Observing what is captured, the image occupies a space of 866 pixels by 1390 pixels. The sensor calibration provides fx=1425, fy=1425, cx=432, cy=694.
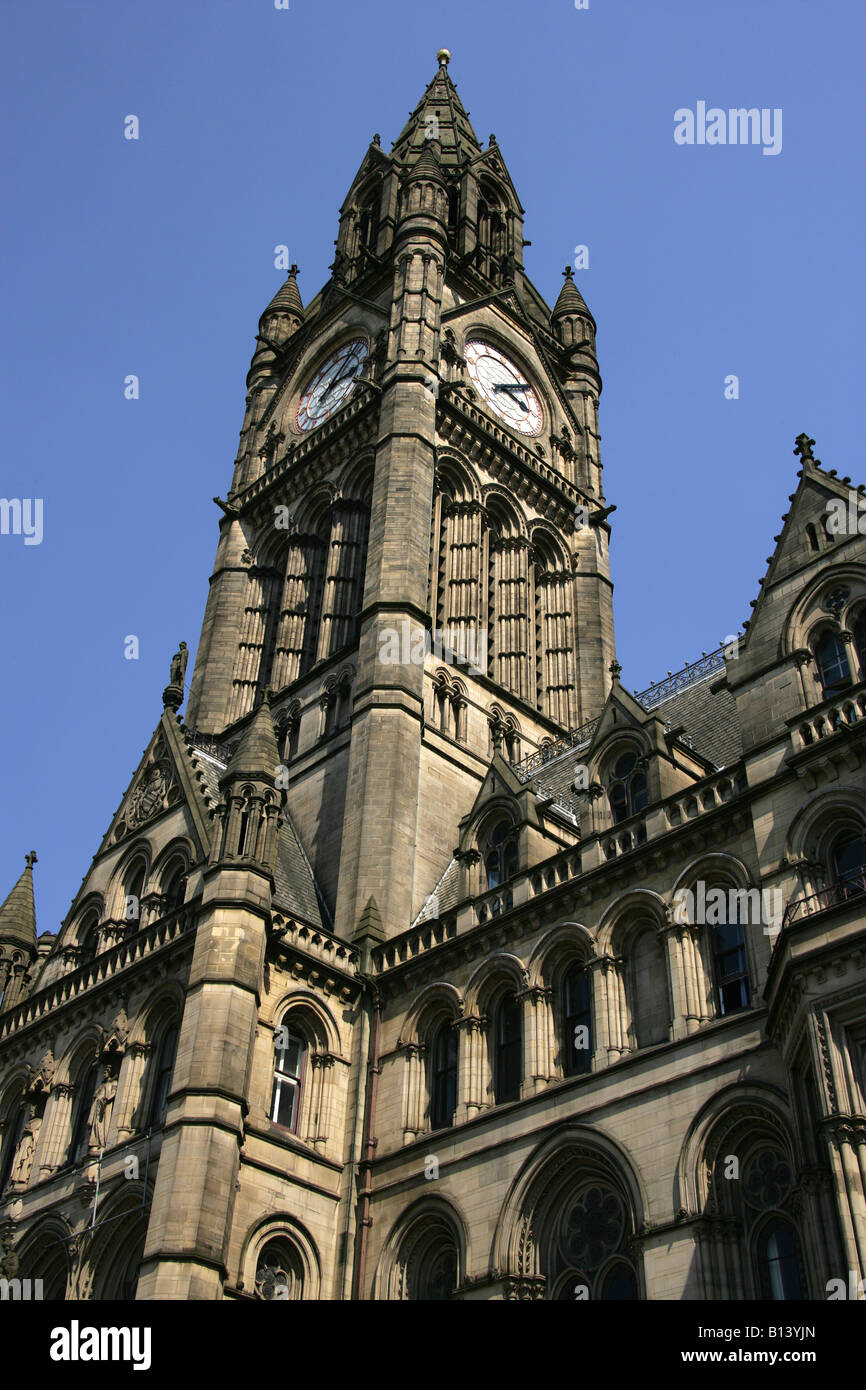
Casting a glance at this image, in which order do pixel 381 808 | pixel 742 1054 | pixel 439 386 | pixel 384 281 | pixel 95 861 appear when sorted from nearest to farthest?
pixel 742 1054 < pixel 381 808 < pixel 95 861 < pixel 439 386 < pixel 384 281

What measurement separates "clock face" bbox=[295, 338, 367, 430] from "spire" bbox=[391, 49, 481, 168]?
11561 mm

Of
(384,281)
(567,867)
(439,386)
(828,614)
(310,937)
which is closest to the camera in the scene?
(828,614)

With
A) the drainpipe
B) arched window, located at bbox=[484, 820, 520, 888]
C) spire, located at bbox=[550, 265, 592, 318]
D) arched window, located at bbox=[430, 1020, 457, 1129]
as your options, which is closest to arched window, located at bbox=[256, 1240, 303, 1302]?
the drainpipe

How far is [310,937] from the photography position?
29.0m

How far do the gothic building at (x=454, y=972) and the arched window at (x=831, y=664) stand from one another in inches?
2.0

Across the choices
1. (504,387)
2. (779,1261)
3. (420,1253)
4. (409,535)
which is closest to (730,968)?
(779,1261)

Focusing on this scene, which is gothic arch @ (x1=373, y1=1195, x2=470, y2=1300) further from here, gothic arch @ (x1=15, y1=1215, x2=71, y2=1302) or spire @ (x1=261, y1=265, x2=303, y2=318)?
spire @ (x1=261, y1=265, x2=303, y2=318)

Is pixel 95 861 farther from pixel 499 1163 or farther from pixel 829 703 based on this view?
pixel 829 703

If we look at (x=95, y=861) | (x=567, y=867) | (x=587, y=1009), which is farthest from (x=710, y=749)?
(x=95, y=861)

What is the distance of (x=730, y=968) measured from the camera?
23.0 metres

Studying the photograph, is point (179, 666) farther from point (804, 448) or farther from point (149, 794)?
point (804, 448)

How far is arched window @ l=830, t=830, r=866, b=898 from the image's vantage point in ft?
68.5

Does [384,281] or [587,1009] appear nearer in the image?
[587,1009]

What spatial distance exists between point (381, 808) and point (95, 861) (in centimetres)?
822
